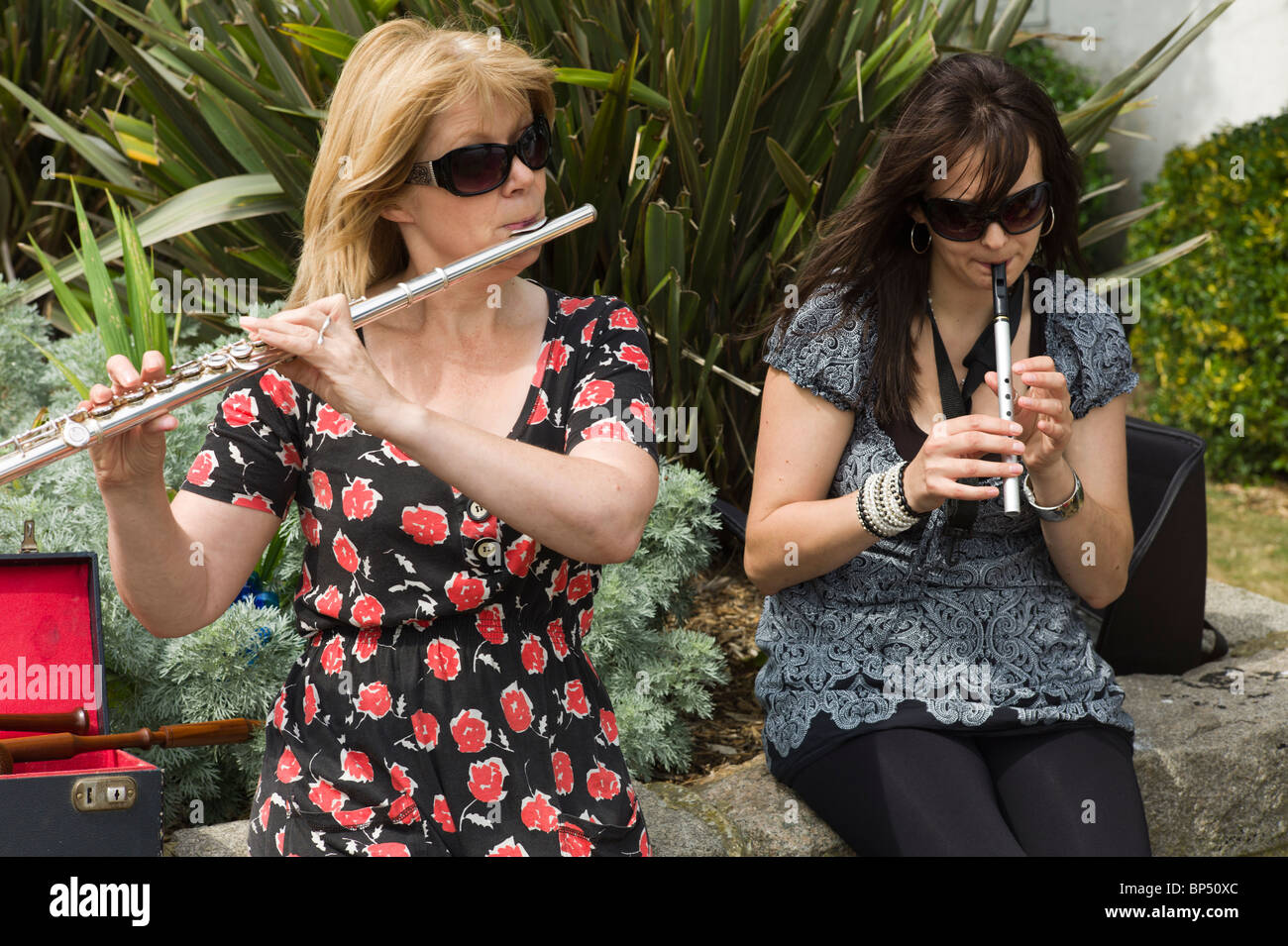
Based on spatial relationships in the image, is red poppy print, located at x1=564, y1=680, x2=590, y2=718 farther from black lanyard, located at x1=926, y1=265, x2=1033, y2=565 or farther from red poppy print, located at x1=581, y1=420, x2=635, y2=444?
black lanyard, located at x1=926, y1=265, x2=1033, y2=565

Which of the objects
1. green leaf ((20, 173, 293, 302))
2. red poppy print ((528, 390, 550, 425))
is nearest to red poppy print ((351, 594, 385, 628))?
red poppy print ((528, 390, 550, 425))

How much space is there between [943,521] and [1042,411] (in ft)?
1.00

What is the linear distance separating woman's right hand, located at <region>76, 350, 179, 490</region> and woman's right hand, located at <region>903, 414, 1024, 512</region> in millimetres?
1000

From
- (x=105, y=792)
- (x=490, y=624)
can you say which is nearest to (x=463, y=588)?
(x=490, y=624)

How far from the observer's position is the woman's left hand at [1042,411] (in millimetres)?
1790

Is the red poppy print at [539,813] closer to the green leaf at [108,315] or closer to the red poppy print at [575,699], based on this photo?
the red poppy print at [575,699]

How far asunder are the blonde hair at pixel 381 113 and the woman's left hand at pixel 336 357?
1.07 feet

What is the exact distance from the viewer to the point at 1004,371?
1915mm

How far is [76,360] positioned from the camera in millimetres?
2930

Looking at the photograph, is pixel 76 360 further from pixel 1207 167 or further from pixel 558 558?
pixel 1207 167

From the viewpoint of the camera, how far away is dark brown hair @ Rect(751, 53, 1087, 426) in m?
1.99

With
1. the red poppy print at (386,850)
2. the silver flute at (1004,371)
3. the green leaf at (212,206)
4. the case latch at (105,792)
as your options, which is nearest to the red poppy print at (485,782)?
the red poppy print at (386,850)

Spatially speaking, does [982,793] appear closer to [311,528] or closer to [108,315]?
[311,528]
